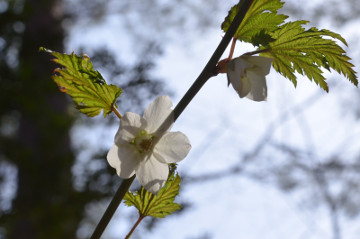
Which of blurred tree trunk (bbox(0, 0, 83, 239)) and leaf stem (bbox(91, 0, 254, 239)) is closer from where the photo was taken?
leaf stem (bbox(91, 0, 254, 239))

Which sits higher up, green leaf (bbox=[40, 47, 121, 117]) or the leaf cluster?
the leaf cluster

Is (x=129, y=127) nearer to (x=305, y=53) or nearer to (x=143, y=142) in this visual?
(x=143, y=142)

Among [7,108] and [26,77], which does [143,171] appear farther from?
[7,108]

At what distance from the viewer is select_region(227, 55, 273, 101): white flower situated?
0.96 feet

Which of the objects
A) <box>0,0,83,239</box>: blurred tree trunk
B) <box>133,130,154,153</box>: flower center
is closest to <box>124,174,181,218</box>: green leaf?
<box>133,130,154,153</box>: flower center

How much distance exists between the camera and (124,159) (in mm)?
325

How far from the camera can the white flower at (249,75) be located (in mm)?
292

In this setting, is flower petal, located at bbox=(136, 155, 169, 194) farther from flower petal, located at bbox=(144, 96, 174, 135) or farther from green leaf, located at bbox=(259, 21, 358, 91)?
green leaf, located at bbox=(259, 21, 358, 91)

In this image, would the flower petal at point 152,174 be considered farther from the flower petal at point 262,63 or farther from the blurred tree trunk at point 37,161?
the blurred tree trunk at point 37,161

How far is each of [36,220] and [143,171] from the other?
6.85ft

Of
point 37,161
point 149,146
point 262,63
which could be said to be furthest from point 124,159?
point 37,161

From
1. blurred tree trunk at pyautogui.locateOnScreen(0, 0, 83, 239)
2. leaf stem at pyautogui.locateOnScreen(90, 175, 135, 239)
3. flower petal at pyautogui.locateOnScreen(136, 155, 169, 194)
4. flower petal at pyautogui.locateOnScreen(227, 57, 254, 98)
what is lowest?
leaf stem at pyautogui.locateOnScreen(90, 175, 135, 239)

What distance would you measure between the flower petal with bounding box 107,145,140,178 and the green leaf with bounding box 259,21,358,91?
0.14 m

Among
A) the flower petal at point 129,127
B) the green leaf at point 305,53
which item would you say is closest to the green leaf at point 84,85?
the flower petal at point 129,127
